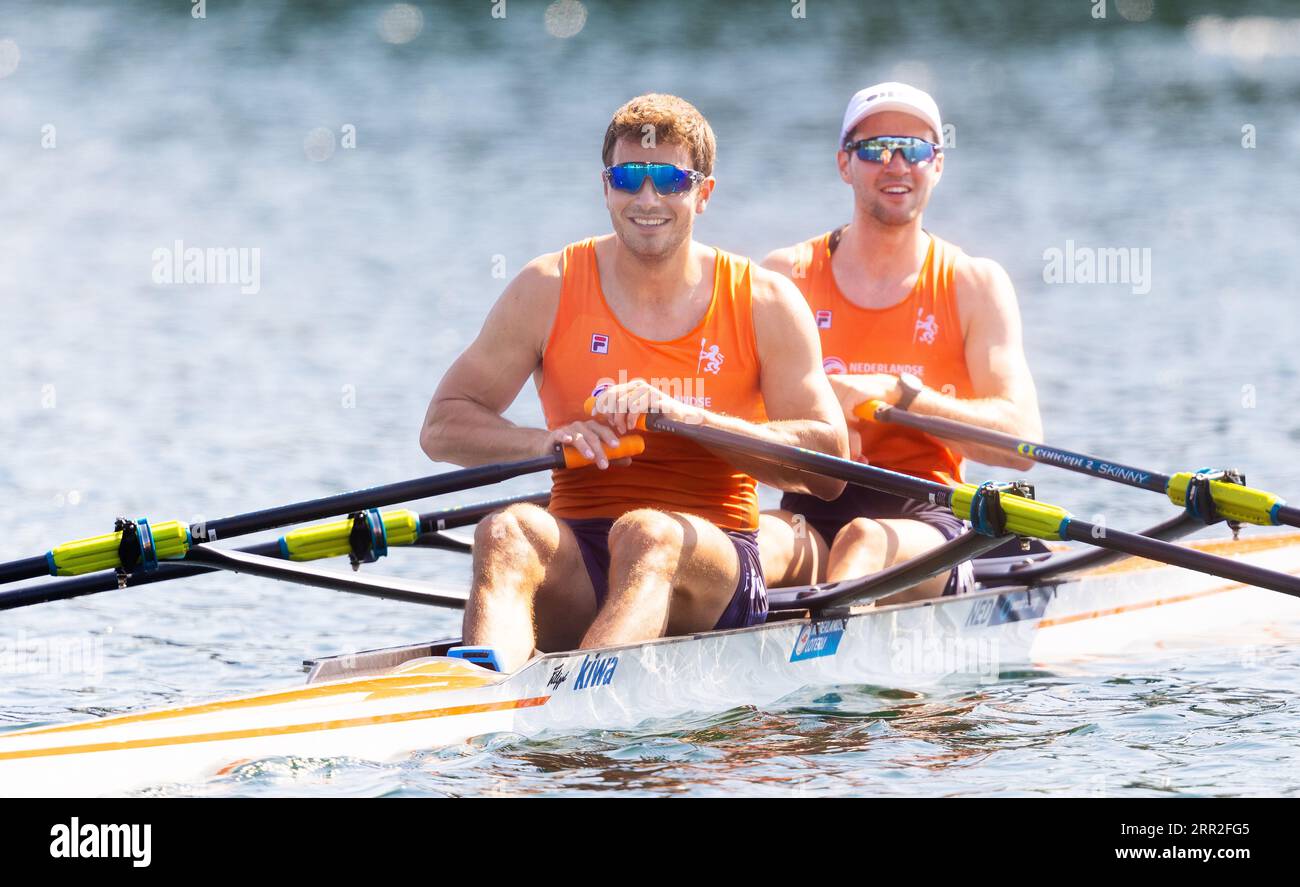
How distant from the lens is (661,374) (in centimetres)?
607

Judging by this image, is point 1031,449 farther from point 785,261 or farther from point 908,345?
point 785,261

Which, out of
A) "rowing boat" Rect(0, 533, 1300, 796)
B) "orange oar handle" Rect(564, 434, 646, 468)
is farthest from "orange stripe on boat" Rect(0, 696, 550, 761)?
"orange oar handle" Rect(564, 434, 646, 468)

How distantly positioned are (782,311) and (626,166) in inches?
27.5

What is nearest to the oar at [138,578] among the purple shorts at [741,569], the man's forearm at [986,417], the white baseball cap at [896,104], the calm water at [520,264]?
the purple shorts at [741,569]

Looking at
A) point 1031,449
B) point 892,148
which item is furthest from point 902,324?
point 1031,449

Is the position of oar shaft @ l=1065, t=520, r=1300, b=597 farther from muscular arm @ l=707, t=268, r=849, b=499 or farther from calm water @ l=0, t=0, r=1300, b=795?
muscular arm @ l=707, t=268, r=849, b=499

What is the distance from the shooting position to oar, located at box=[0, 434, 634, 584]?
5.97 meters

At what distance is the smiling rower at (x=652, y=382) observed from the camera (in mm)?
5859

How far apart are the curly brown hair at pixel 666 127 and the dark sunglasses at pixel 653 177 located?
6 cm

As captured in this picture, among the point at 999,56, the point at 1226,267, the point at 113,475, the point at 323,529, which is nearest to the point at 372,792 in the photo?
the point at 323,529

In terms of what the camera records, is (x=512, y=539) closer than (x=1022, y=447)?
Yes

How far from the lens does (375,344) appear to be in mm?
14984

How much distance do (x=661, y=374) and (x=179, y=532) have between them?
1.62 metres

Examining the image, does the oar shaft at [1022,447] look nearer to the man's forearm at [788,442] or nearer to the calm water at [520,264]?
the calm water at [520,264]
